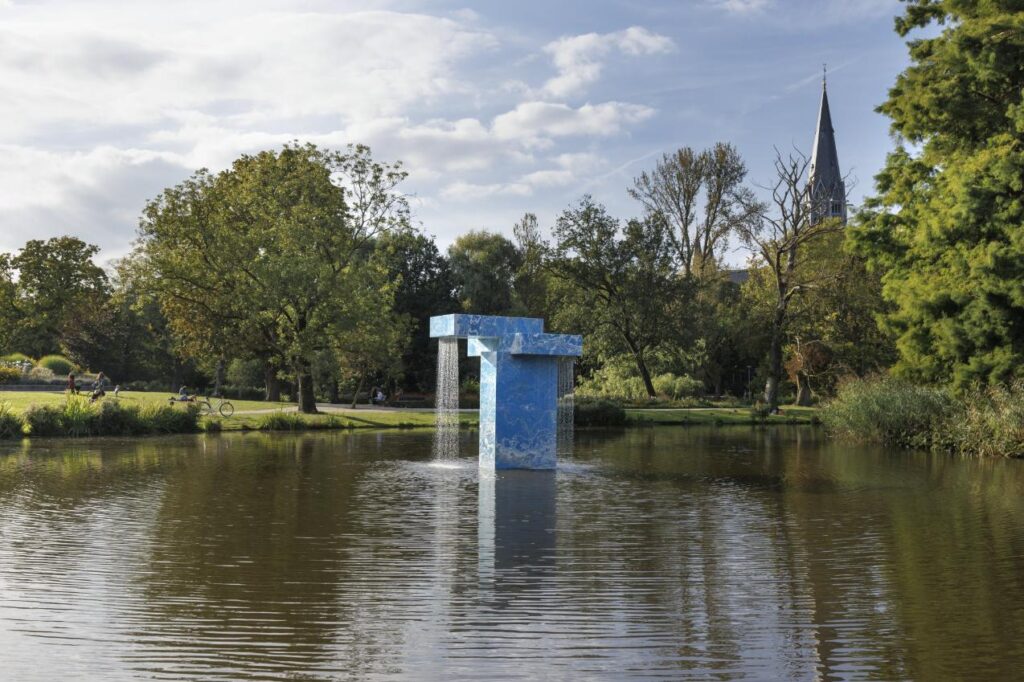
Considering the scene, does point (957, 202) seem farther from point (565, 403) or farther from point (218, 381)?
point (218, 381)

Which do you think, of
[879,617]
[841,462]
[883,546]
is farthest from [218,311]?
[879,617]

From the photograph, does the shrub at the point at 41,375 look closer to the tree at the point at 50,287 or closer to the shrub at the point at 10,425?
the tree at the point at 50,287

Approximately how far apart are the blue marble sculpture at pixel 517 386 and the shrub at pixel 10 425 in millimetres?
14895

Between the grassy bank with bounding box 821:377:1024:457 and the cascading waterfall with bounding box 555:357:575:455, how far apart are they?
336 inches

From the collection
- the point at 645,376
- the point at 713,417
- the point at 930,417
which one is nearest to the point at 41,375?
the point at 645,376

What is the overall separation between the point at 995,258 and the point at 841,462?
272 inches

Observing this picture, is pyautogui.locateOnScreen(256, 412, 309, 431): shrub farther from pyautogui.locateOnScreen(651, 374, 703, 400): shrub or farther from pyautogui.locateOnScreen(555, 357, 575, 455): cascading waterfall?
pyautogui.locateOnScreen(651, 374, 703, 400): shrub

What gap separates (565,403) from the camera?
31.8m

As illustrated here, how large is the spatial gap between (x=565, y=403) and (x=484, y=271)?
35174mm

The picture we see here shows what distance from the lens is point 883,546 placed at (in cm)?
1149

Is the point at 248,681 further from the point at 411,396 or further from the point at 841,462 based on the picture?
the point at 411,396

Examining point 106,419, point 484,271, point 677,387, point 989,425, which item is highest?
point 484,271

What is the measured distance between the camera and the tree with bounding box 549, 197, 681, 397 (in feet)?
160

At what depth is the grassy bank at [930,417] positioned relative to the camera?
24.6 metres
